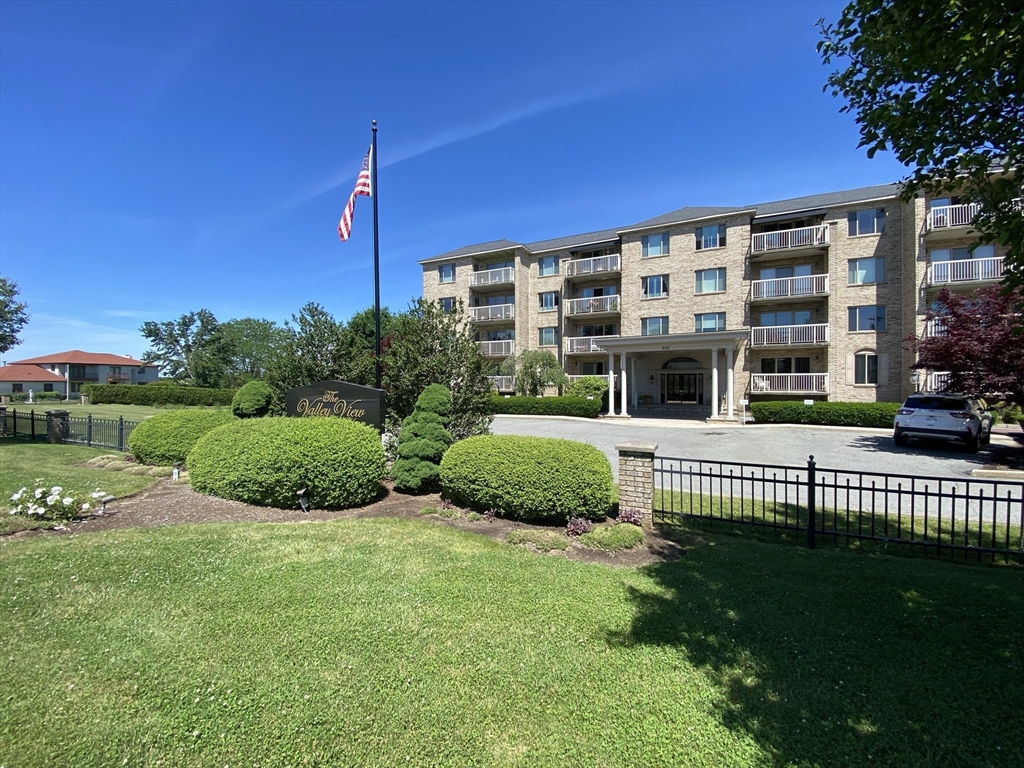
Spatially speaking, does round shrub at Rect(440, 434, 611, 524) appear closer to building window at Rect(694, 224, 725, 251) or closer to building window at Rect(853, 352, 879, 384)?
building window at Rect(853, 352, 879, 384)

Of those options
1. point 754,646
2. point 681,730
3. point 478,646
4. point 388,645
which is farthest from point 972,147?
point 388,645

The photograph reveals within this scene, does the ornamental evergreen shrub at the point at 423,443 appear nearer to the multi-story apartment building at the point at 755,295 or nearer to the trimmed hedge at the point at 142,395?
the multi-story apartment building at the point at 755,295

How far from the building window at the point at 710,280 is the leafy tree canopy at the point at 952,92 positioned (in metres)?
24.2

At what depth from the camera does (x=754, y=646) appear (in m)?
3.34

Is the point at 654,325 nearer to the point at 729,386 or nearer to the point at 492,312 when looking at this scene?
the point at 729,386

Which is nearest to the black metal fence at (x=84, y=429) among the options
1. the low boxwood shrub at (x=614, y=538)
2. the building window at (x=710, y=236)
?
the low boxwood shrub at (x=614, y=538)

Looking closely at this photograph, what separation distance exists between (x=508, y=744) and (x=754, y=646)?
2.08m

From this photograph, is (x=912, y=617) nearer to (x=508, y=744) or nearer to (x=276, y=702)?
(x=508, y=744)

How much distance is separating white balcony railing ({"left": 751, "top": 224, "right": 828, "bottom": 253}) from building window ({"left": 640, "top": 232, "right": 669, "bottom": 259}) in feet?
16.2

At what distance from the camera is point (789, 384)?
81.3ft

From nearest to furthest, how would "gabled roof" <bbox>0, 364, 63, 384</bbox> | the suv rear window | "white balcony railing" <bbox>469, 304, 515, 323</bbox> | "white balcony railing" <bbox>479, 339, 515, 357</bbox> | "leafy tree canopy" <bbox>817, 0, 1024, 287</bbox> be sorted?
"leafy tree canopy" <bbox>817, 0, 1024, 287</bbox> < the suv rear window < "white balcony railing" <bbox>469, 304, 515, 323</bbox> < "white balcony railing" <bbox>479, 339, 515, 357</bbox> < "gabled roof" <bbox>0, 364, 63, 384</bbox>

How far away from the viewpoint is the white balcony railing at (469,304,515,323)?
109 feet

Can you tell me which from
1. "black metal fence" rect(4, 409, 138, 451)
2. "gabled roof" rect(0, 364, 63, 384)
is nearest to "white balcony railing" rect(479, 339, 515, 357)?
"black metal fence" rect(4, 409, 138, 451)

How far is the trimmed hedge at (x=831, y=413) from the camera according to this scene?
758 inches
